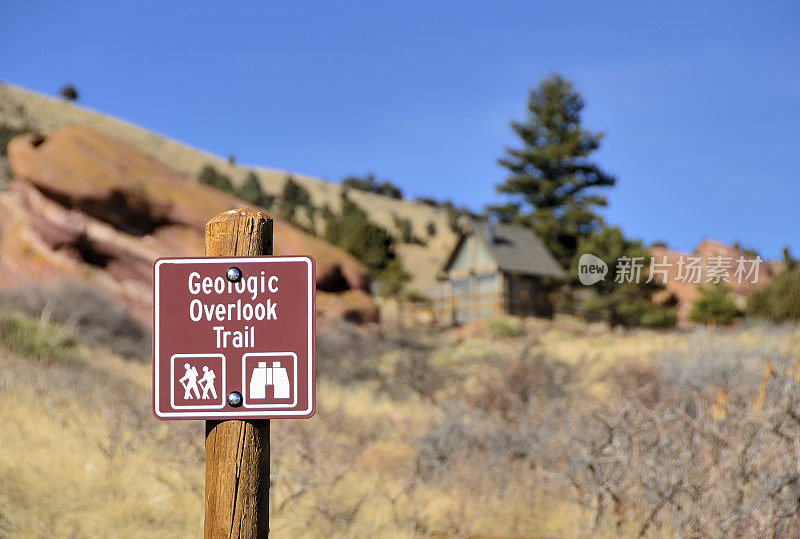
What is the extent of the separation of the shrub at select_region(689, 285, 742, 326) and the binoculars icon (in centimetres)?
2948

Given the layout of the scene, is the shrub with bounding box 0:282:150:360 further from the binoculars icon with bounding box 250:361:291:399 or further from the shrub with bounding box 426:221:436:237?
the shrub with bounding box 426:221:436:237

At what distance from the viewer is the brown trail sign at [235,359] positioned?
308 cm

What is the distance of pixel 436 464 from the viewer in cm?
823

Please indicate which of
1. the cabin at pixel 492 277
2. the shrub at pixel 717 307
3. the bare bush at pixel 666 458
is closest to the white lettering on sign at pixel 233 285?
the bare bush at pixel 666 458

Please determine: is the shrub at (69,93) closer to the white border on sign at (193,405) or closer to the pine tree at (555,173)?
the pine tree at (555,173)

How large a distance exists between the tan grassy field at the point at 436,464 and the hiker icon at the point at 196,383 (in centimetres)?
316

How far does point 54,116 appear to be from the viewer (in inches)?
2721

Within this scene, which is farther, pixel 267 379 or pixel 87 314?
pixel 87 314

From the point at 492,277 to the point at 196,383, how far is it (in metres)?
33.2

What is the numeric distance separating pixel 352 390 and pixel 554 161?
1452 inches

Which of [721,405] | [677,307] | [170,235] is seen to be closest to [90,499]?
[721,405]

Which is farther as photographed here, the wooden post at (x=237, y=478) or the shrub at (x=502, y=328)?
the shrub at (x=502, y=328)

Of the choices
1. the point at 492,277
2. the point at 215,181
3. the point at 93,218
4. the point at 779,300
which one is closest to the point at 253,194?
the point at 215,181

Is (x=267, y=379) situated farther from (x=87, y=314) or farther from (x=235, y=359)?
(x=87, y=314)
